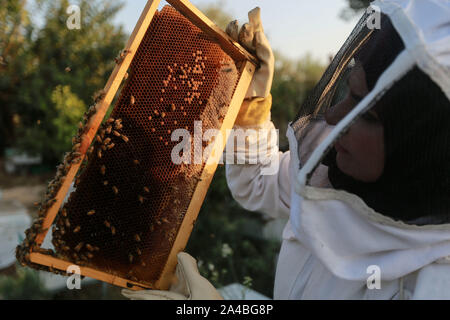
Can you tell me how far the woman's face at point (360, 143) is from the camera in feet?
3.86

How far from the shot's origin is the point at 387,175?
1.25 meters

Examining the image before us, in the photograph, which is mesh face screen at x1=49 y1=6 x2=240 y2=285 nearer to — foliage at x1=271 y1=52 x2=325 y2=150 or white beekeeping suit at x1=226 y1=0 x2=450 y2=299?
white beekeeping suit at x1=226 y1=0 x2=450 y2=299

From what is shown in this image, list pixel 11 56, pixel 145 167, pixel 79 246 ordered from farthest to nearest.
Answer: pixel 11 56 → pixel 145 167 → pixel 79 246

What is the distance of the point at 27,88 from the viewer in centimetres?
902

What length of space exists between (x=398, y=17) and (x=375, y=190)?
0.65 m

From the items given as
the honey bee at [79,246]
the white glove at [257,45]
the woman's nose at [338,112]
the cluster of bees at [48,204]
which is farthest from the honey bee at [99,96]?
the woman's nose at [338,112]

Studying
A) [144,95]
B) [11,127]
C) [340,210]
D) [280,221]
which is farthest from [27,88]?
[340,210]

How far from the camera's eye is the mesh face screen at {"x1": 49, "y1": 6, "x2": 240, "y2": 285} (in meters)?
1.69

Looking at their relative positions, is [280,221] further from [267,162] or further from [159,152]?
[159,152]

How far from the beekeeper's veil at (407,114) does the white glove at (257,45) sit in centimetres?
71

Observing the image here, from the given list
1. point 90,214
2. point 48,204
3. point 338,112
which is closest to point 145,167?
point 90,214

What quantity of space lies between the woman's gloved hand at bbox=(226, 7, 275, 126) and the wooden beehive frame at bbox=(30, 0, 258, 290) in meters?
0.06

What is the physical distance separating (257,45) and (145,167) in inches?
40.5

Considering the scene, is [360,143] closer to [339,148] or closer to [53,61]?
[339,148]
